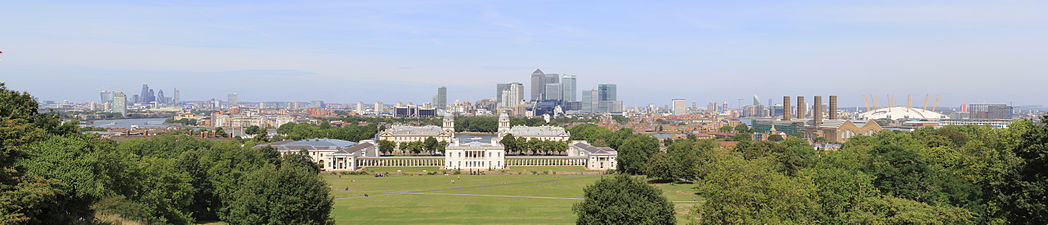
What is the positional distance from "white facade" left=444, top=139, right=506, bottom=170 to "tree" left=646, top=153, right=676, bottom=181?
2510 cm

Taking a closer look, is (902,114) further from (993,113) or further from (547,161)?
(547,161)

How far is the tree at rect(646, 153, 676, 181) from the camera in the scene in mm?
58844

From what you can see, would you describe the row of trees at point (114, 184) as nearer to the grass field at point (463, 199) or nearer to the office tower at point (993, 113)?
the grass field at point (463, 199)

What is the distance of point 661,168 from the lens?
194 ft

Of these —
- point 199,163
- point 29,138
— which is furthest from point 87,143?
point 199,163

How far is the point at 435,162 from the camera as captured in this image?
83000mm

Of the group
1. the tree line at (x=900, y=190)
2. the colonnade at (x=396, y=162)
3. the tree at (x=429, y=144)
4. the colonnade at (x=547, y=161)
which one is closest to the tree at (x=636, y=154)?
the colonnade at (x=547, y=161)

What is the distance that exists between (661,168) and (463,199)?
65.9ft

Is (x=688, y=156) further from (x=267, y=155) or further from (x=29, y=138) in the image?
(x=29, y=138)

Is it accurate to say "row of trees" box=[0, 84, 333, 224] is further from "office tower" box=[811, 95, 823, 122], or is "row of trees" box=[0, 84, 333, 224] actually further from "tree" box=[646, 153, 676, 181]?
"office tower" box=[811, 95, 823, 122]

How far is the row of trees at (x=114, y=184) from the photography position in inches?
767

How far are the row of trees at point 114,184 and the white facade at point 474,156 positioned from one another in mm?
42292

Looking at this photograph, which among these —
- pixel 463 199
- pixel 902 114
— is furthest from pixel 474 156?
pixel 902 114

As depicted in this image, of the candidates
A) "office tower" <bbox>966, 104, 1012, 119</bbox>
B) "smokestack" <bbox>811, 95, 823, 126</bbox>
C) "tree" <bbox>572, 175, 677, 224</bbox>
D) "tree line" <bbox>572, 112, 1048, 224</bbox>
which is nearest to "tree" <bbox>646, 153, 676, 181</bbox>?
A: "tree line" <bbox>572, 112, 1048, 224</bbox>
